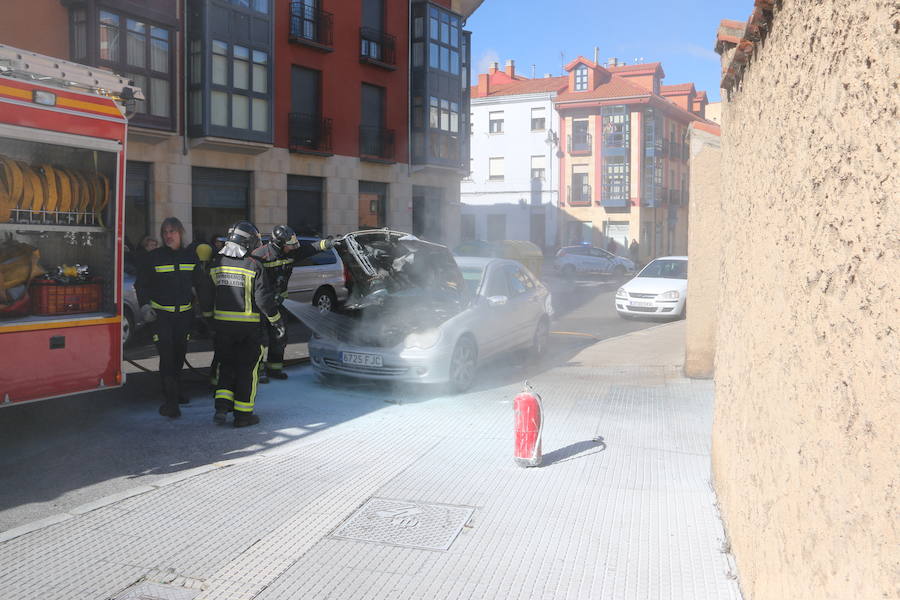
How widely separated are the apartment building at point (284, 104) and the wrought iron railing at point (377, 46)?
0.15 ft

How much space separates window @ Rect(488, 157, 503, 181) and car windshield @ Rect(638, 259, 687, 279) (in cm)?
3363

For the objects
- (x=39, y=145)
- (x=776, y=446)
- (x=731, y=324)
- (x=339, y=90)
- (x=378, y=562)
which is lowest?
(x=378, y=562)

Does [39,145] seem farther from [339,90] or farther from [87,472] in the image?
[339,90]

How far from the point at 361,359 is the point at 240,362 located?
173 centimetres

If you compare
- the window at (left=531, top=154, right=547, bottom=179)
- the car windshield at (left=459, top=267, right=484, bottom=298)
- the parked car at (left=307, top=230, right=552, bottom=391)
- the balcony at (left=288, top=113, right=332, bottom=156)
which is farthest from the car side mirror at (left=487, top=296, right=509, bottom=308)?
the window at (left=531, top=154, right=547, bottom=179)

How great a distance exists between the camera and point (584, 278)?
1377 inches

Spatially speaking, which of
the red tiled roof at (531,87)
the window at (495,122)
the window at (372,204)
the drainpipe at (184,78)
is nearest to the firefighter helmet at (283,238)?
the drainpipe at (184,78)

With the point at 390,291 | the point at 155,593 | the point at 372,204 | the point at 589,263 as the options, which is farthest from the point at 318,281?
the point at 589,263

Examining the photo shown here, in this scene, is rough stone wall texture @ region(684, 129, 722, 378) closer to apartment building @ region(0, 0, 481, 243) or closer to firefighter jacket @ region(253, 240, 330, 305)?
firefighter jacket @ region(253, 240, 330, 305)

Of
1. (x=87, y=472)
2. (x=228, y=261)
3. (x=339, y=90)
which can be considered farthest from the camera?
(x=339, y=90)

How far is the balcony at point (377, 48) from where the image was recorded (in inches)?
1052

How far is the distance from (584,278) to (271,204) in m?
15.7

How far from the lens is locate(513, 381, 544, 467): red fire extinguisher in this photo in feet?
19.3

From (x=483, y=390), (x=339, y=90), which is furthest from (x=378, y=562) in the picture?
(x=339, y=90)
